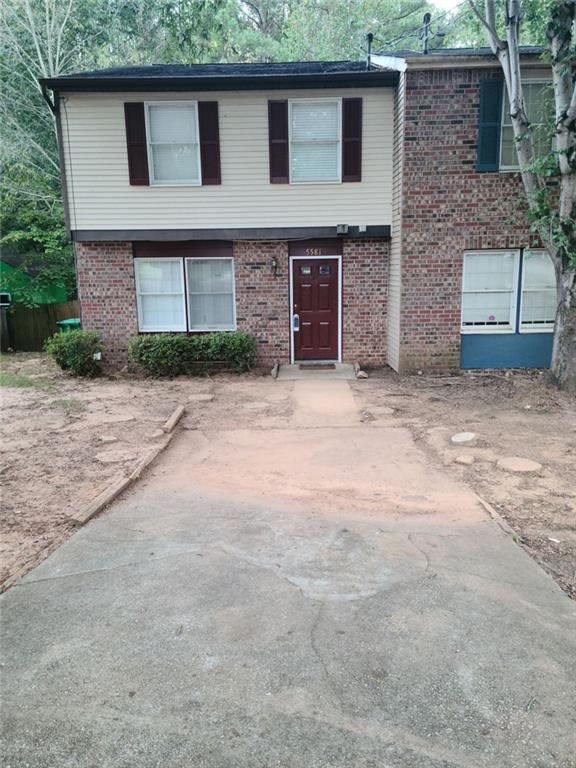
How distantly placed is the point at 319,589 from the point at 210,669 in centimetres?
98

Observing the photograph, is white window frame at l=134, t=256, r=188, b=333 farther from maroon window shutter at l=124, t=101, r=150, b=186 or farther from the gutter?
the gutter

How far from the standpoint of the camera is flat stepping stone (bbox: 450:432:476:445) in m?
6.82

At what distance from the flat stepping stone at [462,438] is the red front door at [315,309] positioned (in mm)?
5264

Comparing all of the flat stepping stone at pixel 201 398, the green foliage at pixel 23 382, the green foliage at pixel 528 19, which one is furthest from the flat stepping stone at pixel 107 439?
the green foliage at pixel 528 19

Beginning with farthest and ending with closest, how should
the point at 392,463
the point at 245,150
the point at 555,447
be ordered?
the point at 245,150 < the point at 555,447 < the point at 392,463

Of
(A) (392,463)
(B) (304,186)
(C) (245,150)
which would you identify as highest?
(C) (245,150)

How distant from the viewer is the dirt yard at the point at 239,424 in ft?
14.9

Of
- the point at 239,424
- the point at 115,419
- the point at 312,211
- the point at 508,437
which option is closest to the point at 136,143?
the point at 312,211

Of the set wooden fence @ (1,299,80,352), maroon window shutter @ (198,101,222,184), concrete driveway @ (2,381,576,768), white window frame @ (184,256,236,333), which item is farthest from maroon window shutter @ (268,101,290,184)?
wooden fence @ (1,299,80,352)

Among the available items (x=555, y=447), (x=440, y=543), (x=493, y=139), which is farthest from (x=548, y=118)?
(x=440, y=543)

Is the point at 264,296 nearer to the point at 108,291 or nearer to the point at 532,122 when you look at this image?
the point at 108,291

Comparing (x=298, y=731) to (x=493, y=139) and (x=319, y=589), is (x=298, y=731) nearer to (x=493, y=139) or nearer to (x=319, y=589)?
(x=319, y=589)

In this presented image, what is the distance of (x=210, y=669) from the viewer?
2719 mm

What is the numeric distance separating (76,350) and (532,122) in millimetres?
9871
